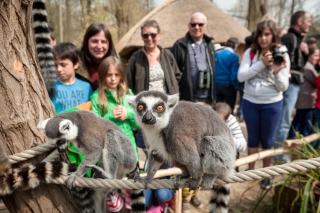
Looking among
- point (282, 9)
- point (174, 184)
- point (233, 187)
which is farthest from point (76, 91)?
point (282, 9)

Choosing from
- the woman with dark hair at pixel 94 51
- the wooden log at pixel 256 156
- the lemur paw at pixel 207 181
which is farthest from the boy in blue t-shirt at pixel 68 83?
the wooden log at pixel 256 156

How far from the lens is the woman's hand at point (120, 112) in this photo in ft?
7.60

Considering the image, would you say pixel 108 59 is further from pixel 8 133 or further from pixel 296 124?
pixel 296 124

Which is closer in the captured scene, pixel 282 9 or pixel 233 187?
pixel 233 187

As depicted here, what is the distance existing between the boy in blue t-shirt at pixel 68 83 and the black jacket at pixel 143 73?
60 cm

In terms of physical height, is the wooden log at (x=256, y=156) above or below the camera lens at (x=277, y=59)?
below

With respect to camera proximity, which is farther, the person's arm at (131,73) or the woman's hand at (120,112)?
the person's arm at (131,73)

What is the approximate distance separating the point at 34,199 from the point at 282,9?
19.4 meters

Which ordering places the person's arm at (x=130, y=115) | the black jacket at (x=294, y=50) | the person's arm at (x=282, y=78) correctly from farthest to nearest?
Result: the black jacket at (x=294, y=50), the person's arm at (x=282, y=78), the person's arm at (x=130, y=115)

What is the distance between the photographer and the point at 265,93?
10.7 feet

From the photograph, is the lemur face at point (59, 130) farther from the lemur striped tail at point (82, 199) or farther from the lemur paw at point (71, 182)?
the lemur striped tail at point (82, 199)

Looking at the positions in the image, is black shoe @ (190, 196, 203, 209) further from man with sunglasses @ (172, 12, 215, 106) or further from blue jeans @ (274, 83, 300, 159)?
blue jeans @ (274, 83, 300, 159)

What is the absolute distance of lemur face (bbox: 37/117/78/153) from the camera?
1.65m

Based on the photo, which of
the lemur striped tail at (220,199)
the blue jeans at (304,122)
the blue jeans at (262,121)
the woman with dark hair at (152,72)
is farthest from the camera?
the blue jeans at (304,122)
